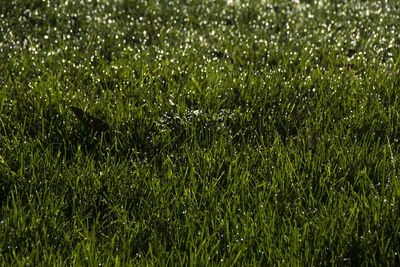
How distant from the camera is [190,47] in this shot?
174 inches

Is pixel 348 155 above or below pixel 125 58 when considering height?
below

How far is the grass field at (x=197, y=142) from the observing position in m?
2.29

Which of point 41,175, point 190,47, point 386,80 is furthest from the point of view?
point 190,47

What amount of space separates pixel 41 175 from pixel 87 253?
2.19 feet

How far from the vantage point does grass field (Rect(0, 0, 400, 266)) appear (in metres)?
2.29

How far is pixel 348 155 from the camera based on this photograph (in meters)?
2.84

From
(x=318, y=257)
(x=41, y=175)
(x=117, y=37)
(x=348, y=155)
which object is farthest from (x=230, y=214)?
(x=117, y=37)

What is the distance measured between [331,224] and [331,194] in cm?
31

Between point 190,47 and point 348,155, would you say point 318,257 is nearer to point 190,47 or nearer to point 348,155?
point 348,155

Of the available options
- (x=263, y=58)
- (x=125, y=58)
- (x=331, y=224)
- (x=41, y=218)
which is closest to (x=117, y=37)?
(x=125, y=58)

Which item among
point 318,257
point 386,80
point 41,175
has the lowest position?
point 318,257

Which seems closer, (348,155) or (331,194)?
(331,194)

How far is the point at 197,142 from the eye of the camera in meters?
3.06

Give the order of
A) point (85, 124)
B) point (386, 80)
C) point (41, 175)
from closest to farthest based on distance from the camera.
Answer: point (41, 175) → point (85, 124) → point (386, 80)
